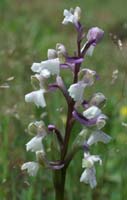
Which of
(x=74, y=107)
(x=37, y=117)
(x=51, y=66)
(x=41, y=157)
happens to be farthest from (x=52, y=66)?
(x=37, y=117)

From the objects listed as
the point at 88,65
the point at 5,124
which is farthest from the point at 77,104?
the point at 88,65

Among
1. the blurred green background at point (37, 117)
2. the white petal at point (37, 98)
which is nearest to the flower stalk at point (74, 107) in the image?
the white petal at point (37, 98)

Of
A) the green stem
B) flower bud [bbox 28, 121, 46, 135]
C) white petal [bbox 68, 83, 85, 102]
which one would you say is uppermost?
white petal [bbox 68, 83, 85, 102]

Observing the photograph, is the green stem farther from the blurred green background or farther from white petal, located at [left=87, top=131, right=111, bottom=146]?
the blurred green background

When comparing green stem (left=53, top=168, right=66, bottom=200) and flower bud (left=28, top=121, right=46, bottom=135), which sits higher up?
flower bud (left=28, top=121, right=46, bottom=135)

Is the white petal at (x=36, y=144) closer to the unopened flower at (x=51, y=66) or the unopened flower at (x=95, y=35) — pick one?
the unopened flower at (x=51, y=66)

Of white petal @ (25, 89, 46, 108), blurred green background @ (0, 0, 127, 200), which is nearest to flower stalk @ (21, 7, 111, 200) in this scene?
white petal @ (25, 89, 46, 108)

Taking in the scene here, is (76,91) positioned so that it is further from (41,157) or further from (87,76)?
(41,157)

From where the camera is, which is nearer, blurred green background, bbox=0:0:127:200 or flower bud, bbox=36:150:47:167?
flower bud, bbox=36:150:47:167
